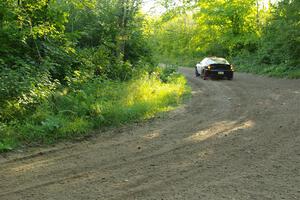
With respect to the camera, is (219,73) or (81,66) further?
(219,73)

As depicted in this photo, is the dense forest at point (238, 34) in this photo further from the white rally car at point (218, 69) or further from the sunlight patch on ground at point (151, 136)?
the sunlight patch on ground at point (151, 136)

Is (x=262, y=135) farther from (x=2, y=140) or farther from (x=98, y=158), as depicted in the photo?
(x=2, y=140)

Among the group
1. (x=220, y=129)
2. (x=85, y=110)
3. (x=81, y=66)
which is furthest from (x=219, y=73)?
(x=85, y=110)

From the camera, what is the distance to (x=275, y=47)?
26.1 metres

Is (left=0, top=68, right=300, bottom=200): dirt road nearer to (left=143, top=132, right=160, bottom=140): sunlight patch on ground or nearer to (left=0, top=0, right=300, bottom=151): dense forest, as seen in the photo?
(left=143, top=132, right=160, bottom=140): sunlight patch on ground

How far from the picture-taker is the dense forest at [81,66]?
9.05m

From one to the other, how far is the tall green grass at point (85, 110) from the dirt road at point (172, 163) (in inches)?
22.7

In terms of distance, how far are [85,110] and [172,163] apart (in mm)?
3966

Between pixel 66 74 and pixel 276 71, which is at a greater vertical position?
pixel 66 74

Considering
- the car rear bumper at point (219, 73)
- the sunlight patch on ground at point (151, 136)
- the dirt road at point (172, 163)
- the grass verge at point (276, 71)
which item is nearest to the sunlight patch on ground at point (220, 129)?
the dirt road at point (172, 163)

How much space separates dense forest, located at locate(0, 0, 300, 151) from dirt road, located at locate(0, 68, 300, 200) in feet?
3.11

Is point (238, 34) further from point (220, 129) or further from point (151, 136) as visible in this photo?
point (151, 136)

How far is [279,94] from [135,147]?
959 cm

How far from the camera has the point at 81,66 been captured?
13.7m
